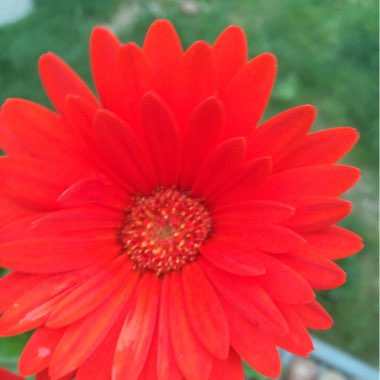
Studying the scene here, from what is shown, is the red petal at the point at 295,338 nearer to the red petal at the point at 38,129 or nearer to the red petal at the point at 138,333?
the red petal at the point at 138,333

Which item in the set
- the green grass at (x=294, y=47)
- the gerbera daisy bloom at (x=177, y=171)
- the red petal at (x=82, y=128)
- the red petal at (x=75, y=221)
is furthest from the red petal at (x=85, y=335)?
the green grass at (x=294, y=47)

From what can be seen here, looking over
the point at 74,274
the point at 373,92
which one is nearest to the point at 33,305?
the point at 74,274

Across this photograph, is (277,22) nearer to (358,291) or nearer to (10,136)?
(358,291)

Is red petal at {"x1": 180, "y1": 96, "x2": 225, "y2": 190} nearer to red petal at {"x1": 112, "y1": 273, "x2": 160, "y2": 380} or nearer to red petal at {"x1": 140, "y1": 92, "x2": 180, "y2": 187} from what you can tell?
red petal at {"x1": 140, "y1": 92, "x2": 180, "y2": 187}

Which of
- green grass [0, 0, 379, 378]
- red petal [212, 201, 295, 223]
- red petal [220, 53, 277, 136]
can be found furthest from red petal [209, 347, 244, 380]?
green grass [0, 0, 379, 378]

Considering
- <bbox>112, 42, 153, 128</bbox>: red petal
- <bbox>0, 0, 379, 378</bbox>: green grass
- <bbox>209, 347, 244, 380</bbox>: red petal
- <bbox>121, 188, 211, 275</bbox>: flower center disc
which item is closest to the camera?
<bbox>112, 42, 153, 128</bbox>: red petal

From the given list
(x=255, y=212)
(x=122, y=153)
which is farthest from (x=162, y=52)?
(x=255, y=212)

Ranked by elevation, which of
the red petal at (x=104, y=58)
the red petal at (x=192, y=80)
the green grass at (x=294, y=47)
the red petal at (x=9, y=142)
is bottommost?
the green grass at (x=294, y=47)
